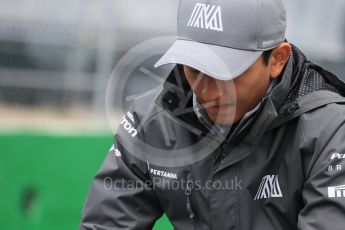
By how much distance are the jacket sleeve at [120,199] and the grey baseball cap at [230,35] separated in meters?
0.51

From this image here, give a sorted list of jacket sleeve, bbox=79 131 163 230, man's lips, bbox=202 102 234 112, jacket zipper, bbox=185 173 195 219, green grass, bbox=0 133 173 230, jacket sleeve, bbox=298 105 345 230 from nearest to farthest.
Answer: jacket sleeve, bbox=298 105 345 230 < man's lips, bbox=202 102 234 112 < jacket zipper, bbox=185 173 195 219 < jacket sleeve, bbox=79 131 163 230 < green grass, bbox=0 133 173 230

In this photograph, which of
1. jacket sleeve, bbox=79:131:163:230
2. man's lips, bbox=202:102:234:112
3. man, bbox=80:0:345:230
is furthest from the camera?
jacket sleeve, bbox=79:131:163:230

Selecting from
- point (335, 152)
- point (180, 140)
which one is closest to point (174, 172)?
point (180, 140)

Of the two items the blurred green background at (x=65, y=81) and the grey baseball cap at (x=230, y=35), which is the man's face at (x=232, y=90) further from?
the blurred green background at (x=65, y=81)

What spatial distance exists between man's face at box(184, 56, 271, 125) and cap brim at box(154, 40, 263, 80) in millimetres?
44

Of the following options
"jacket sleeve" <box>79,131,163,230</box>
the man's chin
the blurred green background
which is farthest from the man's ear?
the blurred green background

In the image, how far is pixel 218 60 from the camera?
284cm

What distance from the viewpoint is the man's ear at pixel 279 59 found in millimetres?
2949

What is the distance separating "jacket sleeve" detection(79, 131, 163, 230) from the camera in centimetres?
316

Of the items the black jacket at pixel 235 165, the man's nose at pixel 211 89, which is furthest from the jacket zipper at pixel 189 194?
the man's nose at pixel 211 89

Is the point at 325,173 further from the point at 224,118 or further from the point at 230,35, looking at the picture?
the point at 230,35

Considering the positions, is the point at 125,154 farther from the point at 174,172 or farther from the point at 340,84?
the point at 340,84

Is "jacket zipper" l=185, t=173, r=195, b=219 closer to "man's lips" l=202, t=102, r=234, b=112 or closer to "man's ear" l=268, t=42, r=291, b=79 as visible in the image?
"man's lips" l=202, t=102, r=234, b=112

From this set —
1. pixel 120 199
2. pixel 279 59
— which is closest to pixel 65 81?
pixel 120 199
